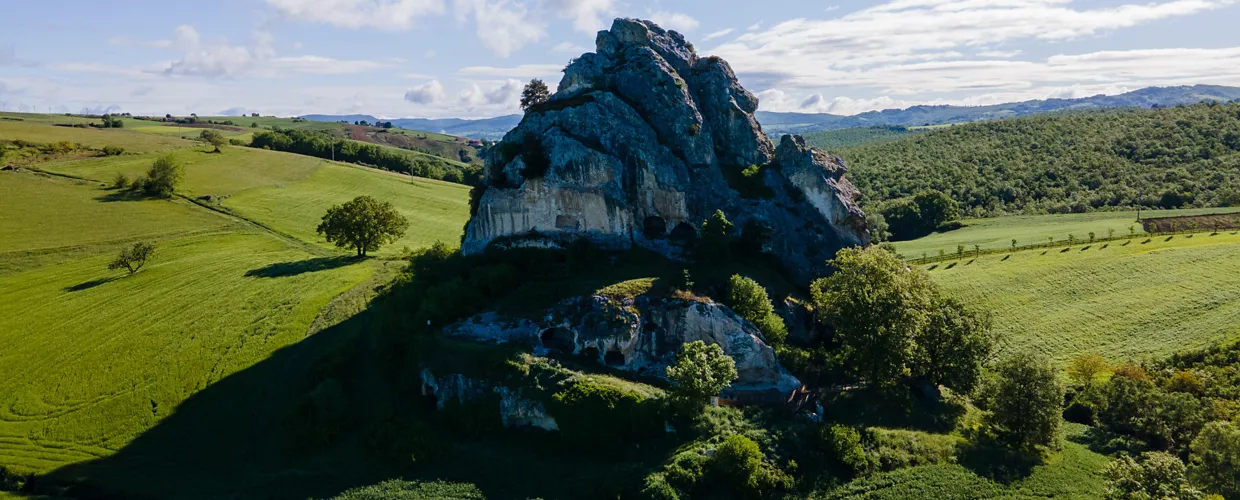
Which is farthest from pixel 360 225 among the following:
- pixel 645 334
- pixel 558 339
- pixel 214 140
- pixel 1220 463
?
pixel 214 140

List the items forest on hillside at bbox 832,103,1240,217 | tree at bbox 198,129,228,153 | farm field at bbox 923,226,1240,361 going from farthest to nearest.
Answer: tree at bbox 198,129,228,153, forest on hillside at bbox 832,103,1240,217, farm field at bbox 923,226,1240,361

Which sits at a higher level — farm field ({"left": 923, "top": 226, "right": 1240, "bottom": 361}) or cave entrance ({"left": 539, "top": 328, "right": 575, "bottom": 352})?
cave entrance ({"left": 539, "top": 328, "right": 575, "bottom": 352})

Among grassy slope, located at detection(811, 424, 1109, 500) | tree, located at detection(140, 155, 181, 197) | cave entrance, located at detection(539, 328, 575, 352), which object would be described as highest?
tree, located at detection(140, 155, 181, 197)

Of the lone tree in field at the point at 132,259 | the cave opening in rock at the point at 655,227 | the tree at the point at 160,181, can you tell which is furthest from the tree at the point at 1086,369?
the tree at the point at 160,181

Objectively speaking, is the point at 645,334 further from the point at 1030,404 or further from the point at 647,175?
the point at 1030,404

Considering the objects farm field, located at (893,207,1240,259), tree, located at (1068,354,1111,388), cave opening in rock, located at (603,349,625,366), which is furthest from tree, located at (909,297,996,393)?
farm field, located at (893,207,1240,259)

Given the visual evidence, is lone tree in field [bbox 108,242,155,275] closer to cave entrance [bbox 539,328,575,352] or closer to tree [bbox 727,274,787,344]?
cave entrance [bbox 539,328,575,352]

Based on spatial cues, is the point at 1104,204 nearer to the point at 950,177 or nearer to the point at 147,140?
the point at 950,177

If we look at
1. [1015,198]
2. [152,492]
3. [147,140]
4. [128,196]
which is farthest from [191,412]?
[1015,198]
